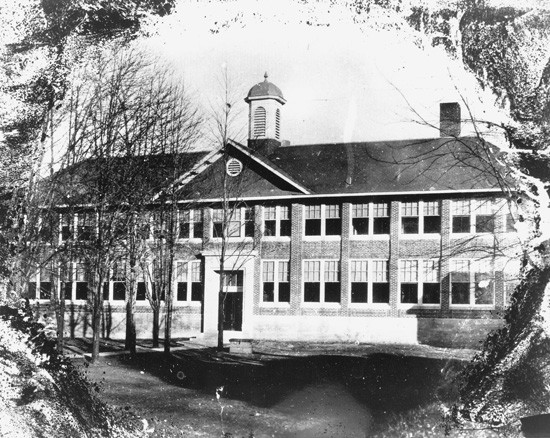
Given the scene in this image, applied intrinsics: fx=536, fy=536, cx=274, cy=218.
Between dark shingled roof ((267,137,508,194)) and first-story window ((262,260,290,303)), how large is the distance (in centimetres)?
87

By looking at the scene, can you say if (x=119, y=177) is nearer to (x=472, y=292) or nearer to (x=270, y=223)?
(x=270, y=223)

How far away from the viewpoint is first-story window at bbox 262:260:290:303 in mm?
4418

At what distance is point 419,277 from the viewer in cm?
404

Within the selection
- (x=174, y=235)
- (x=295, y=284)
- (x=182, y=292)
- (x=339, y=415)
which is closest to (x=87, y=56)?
(x=174, y=235)

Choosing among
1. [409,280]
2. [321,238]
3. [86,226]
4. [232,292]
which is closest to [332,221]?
[321,238]

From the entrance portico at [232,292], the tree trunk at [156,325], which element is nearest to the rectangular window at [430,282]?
the entrance portico at [232,292]

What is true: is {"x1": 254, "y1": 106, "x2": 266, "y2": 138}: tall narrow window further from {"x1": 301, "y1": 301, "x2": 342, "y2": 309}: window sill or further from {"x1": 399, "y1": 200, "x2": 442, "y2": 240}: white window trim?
{"x1": 301, "y1": 301, "x2": 342, "y2": 309}: window sill

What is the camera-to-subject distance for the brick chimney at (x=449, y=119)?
3.92 m

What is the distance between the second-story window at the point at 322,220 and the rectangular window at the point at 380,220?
43 cm

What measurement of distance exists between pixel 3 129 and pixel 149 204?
1.45m

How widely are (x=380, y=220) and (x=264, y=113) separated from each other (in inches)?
56.1

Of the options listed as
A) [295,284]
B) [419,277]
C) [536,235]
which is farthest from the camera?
[295,284]

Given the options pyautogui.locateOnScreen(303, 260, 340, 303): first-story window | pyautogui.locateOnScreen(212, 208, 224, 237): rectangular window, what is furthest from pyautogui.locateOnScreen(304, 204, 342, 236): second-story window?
pyautogui.locateOnScreen(212, 208, 224, 237): rectangular window

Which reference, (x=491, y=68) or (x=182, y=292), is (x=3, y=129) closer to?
(x=182, y=292)
